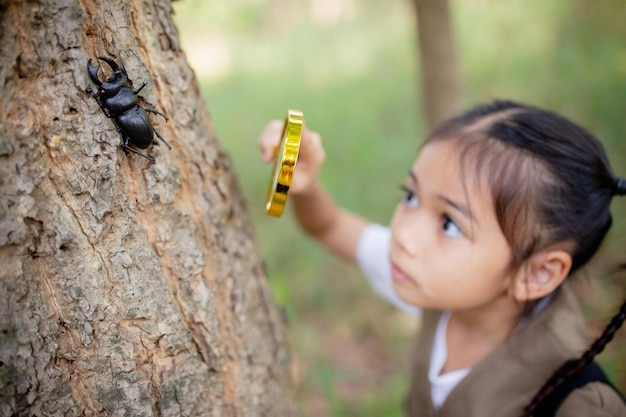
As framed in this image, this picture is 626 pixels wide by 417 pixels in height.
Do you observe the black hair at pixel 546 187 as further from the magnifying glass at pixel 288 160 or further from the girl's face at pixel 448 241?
the magnifying glass at pixel 288 160

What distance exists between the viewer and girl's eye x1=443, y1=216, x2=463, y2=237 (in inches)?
49.5

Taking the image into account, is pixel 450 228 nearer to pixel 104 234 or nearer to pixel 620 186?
pixel 620 186

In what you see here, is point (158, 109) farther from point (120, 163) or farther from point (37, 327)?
point (37, 327)

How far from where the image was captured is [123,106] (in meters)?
0.86

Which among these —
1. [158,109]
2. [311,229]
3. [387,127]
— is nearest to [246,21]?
[387,127]

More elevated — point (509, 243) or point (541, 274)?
A: point (509, 243)

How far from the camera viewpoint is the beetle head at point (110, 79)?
0.85m

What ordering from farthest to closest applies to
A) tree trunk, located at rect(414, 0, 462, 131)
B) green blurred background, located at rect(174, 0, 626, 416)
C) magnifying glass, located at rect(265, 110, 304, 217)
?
1. green blurred background, located at rect(174, 0, 626, 416)
2. tree trunk, located at rect(414, 0, 462, 131)
3. magnifying glass, located at rect(265, 110, 304, 217)

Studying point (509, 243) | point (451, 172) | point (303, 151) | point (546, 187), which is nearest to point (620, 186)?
point (546, 187)

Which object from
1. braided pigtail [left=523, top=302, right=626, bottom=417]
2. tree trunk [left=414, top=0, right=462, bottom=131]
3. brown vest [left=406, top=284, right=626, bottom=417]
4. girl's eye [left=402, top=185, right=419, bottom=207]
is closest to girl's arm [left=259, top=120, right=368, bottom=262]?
girl's eye [left=402, top=185, right=419, bottom=207]

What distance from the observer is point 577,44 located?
453cm

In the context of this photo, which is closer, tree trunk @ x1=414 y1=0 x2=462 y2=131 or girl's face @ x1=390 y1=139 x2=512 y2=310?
girl's face @ x1=390 y1=139 x2=512 y2=310

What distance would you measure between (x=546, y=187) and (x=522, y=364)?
51 centimetres

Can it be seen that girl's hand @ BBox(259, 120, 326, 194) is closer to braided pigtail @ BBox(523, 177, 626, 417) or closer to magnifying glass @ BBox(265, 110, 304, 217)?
magnifying glass @ BBox(265, 110, 304, 217)
